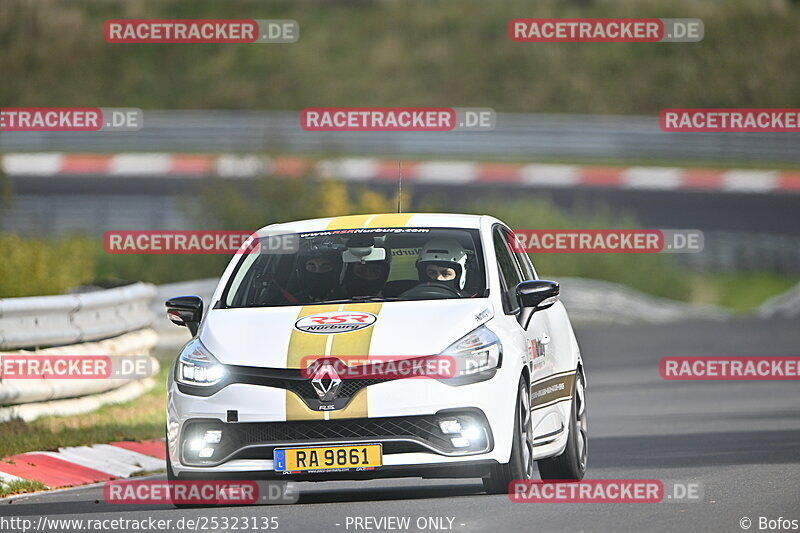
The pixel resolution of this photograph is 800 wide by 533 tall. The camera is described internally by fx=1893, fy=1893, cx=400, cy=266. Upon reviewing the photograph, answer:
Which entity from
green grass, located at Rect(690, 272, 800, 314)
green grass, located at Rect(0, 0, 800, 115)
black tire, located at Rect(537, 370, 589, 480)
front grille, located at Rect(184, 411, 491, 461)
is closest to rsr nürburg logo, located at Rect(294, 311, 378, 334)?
front grille, located at Rect(184, 411, 491, 461)

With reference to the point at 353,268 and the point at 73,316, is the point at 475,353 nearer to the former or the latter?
the point at 353,268

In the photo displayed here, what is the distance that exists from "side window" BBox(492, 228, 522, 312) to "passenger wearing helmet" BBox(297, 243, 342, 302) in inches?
37.9

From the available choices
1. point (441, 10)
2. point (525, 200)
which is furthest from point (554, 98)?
point (525, 200)

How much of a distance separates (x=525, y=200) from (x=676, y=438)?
19536mm

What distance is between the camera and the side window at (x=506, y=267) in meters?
11.0

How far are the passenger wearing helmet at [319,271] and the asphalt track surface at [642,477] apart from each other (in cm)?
120

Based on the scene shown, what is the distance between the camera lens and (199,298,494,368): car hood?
32.7ft

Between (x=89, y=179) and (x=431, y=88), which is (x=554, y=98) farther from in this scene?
(x=89, y=179)

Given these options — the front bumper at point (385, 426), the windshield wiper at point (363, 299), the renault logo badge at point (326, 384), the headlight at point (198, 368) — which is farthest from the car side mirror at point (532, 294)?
the headlight at point (198, 368)

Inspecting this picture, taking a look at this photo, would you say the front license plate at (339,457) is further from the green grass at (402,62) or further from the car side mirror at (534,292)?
the green grass at (402,62)

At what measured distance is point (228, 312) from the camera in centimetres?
1068

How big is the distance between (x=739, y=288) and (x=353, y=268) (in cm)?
2351

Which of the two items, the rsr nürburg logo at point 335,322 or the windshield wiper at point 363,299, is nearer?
the rsr nürburg logo at point 335,322

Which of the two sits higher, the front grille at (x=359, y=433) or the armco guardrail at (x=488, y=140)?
the armco guardrail at (x=488, y=140)
